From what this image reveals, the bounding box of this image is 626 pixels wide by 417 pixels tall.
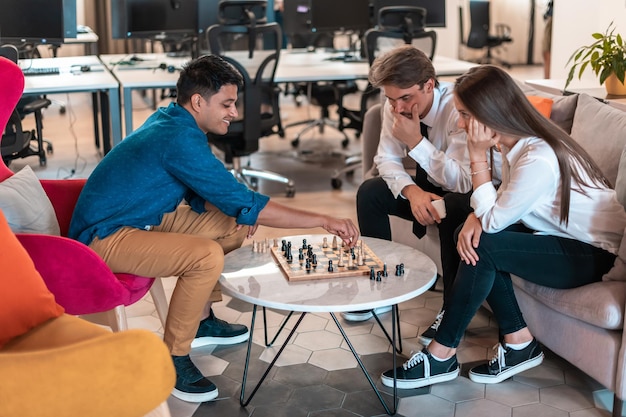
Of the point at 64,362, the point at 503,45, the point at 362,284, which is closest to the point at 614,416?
the point at 362,284

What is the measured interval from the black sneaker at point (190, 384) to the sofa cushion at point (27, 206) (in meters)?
0.58

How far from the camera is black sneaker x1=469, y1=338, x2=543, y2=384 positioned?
2.58 meters

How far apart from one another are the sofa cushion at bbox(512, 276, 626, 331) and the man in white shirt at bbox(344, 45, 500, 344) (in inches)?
17.0

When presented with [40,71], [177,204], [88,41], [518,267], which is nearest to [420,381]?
[518,267]

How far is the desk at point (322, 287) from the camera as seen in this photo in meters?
2.21

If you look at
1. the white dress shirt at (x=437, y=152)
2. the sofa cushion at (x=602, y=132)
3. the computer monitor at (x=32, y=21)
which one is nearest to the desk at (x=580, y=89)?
the sofa cushion at (x=602, y=132)

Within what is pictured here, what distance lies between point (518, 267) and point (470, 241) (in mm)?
161

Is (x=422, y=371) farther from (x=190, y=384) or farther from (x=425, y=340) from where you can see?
(x=190, y=384)

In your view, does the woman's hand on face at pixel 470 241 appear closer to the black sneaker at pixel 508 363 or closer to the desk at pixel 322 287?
the desk at pixel 322 287

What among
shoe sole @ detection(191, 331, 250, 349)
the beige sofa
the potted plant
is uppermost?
the potted plant

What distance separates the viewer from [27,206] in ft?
8.28

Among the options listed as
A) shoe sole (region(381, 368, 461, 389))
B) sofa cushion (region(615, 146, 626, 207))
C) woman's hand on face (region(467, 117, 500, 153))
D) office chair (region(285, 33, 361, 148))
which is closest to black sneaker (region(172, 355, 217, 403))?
shoe sole (region(381, 368, 461, 389))

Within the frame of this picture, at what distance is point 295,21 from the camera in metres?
6.86

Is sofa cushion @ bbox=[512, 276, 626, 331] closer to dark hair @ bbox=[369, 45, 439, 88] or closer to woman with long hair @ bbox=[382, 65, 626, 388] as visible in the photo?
woman with long hair @ bbox=[382, 65, 626, 388]
